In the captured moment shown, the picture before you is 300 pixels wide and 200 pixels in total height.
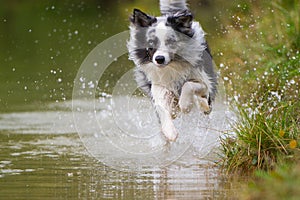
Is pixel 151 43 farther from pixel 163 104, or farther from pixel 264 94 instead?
pixel 264 94

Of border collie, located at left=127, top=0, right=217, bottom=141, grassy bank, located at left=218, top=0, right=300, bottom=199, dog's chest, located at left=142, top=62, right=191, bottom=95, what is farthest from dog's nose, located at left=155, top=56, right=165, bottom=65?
grassy bank, located at left=218, top=0, right=300, bottom=199

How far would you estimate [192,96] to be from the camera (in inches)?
303

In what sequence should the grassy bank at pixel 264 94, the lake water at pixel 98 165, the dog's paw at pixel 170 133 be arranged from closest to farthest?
the grassy bank at pixel 264 94, the lake water at pixel 98 165, the dog's paw at pixel 170 133

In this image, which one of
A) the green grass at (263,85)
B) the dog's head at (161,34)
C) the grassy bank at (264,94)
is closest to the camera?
the grassy bank at (264,94)

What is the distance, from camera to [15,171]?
20.9 feet

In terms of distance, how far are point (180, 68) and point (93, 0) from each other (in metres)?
16.3

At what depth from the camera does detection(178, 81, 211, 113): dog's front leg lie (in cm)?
759

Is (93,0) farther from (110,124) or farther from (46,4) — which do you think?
(110,124)

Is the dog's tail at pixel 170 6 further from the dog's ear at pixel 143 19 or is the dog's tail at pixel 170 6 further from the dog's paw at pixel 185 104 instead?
the dog's paw at pixel 185 104

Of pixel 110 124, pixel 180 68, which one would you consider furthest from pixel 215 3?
pixel 180 68

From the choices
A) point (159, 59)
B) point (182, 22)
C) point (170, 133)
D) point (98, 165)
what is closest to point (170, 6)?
point (182, 22)

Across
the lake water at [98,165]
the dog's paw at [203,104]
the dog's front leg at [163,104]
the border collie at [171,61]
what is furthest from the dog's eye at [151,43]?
the lake water at [98,165]

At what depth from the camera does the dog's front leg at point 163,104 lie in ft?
24.2

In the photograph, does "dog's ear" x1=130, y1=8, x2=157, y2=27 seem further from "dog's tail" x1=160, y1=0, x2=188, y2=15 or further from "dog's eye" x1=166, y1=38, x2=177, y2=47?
"dog's tail" x1=160, y1=0, x2=188, y2=15
